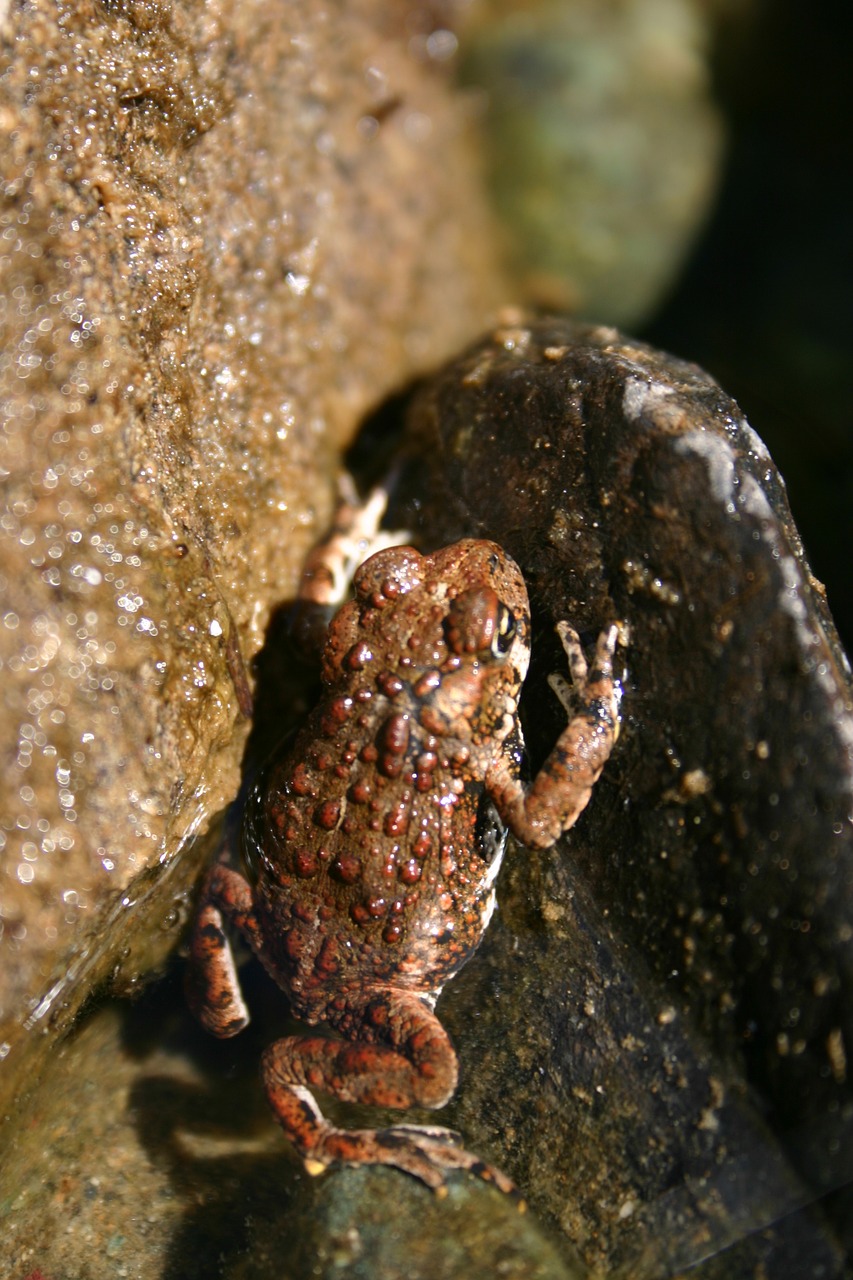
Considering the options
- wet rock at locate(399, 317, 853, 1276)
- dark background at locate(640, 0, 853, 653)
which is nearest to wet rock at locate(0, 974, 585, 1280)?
wet rock at locate(399, 317, 853, 1276)

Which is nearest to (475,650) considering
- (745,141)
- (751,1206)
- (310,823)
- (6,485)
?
(310,823)

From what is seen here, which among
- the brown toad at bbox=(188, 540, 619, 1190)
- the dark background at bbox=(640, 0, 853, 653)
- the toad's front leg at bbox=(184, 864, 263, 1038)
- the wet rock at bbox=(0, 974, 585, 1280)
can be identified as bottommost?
the wet rock at bbox=(0, 974, 585, 1280)

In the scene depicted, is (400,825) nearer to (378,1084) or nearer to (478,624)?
(478,624)

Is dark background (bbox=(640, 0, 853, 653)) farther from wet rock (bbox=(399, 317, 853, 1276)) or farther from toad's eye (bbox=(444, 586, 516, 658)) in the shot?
toad's eye (bbox=(444, 586, 516, 658))

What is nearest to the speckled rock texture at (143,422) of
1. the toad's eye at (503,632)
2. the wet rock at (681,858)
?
the toad's eye at (503,632)

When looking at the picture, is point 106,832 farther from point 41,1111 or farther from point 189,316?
point 189,316

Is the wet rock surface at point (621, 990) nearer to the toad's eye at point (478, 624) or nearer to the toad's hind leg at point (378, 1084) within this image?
the toad's hind leg at point (378, 1084)
